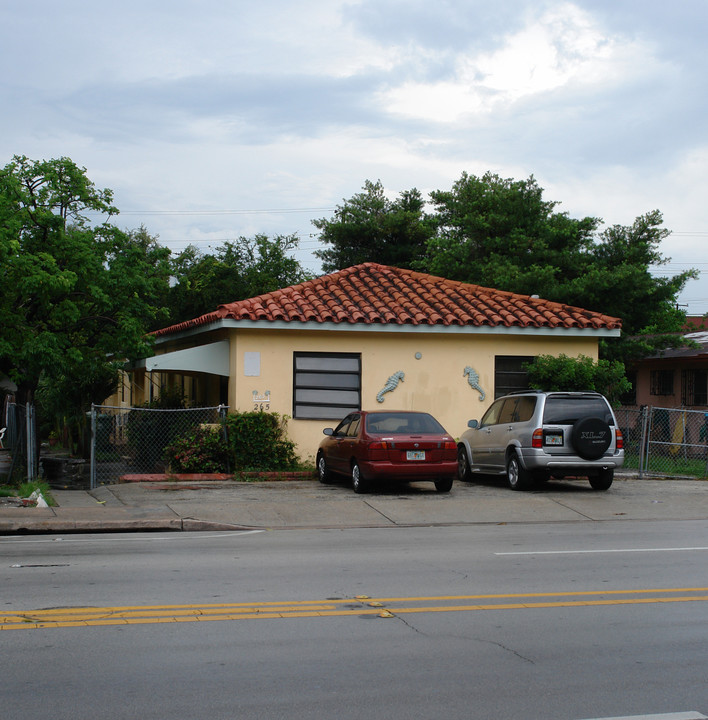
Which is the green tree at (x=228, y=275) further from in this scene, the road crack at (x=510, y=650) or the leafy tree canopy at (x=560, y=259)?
the road crack at (x=510, y=650)

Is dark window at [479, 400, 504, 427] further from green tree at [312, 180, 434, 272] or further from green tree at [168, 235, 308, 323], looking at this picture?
green tree at [312, 180, 434, 272]

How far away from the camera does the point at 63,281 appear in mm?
17219

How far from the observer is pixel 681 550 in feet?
34.9

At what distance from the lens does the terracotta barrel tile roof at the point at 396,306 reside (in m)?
19.2

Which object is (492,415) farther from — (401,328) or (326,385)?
(326,385)

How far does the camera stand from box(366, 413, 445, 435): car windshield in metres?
16.0

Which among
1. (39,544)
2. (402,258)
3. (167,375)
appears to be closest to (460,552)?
(39,544)

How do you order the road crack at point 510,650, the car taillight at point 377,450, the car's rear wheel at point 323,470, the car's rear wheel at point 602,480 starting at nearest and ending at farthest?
1. the road crack at point 510,650
2. the car taillight at point 377,450
3. the car's rear wheel at point 602,480
4. the car's rear wheel at point 323,470

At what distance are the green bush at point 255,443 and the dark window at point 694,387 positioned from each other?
17.8 metres

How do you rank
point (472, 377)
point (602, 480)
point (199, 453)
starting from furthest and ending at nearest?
point (472, 377) → point (199, 453) → point (602, 480)

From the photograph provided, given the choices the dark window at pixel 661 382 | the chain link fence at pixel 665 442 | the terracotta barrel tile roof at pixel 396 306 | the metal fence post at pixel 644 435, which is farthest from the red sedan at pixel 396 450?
the dark window at pixel 661 382

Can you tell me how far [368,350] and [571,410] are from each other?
17.5ft

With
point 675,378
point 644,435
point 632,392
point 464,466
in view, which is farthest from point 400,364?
A: point 632,392

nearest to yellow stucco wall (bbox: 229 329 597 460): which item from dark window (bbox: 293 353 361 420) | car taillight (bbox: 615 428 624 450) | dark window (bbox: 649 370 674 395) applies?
dark window (bbox: 293 353 361 420)
